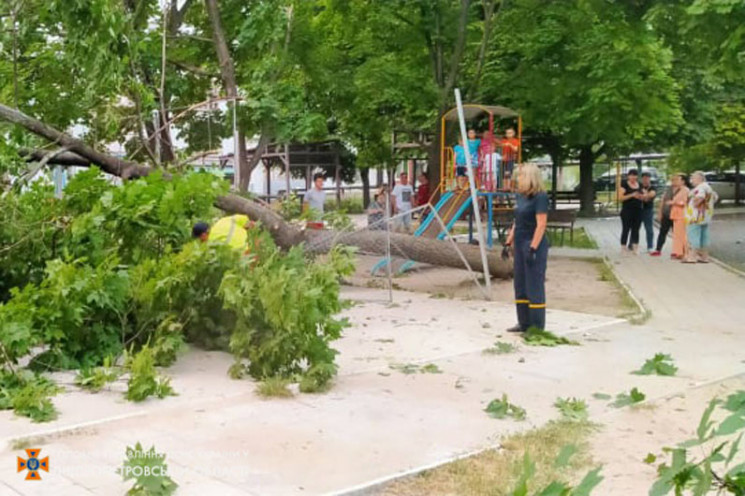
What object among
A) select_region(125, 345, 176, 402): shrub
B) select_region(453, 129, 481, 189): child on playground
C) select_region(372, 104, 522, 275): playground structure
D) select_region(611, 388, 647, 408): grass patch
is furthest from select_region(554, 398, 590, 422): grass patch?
select_region(453, 129, 481, 189): child on playground

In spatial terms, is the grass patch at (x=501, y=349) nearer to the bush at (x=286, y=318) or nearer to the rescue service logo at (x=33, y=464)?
the bush at (x=286, y=318)

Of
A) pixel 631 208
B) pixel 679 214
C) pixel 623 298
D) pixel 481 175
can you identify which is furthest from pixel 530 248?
pixel 631 208

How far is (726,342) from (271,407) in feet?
16.2

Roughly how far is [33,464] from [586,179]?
30.1 m

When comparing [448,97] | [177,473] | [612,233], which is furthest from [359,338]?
[612,233]

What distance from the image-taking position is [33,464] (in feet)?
15.4

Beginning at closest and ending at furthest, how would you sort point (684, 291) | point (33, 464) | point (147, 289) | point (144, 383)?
point (33, 464), point (144, 383), point (147, 289), point (684, 291)

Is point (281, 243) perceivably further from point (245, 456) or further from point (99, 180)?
point (245, 456)

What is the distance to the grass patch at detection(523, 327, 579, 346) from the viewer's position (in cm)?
844

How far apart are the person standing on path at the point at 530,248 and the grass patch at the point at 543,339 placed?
0.13 meters

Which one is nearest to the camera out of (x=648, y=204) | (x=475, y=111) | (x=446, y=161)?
(x=648, y=204)

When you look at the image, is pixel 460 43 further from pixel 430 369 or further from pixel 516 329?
pixel 430 369

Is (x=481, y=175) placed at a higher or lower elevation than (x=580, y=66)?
lower

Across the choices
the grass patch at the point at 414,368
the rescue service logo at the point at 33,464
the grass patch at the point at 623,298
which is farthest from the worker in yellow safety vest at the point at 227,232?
the grass patch at the point at 623,298
